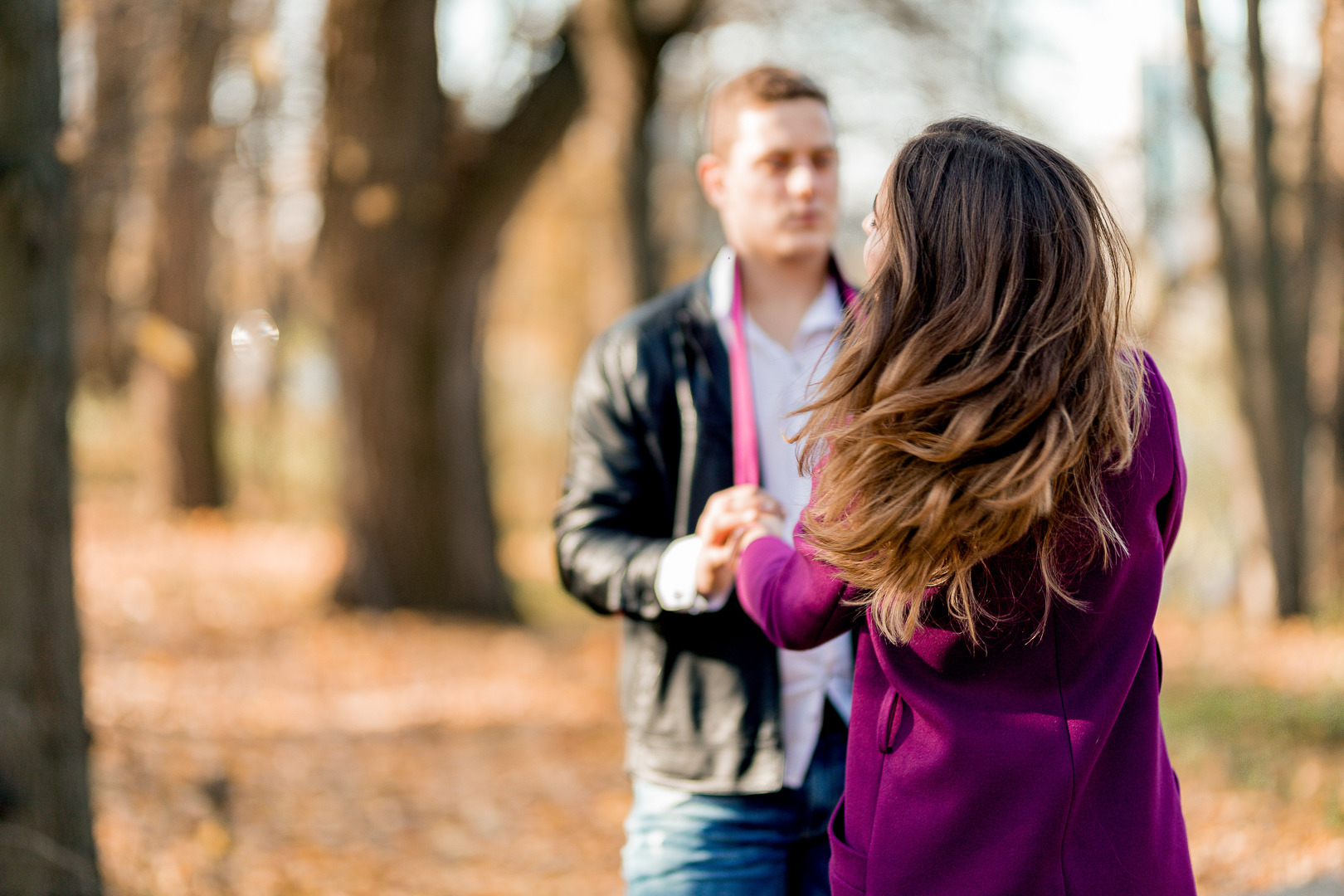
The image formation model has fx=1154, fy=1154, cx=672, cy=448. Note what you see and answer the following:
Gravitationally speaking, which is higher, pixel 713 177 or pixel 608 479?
pixel 713 177

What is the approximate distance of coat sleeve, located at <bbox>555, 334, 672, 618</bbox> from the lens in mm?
2344

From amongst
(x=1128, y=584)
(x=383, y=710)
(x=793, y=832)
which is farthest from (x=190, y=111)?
(x=1128, y=584)

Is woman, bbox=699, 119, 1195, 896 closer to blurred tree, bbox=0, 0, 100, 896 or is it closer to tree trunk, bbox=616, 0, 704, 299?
blurred tree, bbox=0, 0, 100, 896

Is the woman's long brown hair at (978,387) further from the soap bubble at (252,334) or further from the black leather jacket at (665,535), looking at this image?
the soap bubble at (252,334)

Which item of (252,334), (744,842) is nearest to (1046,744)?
(744,842)

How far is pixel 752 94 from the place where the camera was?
2623mm

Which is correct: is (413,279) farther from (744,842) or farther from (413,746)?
(744,842)

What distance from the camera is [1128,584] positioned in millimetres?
1538

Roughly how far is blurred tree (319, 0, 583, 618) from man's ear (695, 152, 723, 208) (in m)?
6.43

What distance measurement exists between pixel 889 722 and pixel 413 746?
579 cm

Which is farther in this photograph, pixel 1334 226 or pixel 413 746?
pixel 1334 226

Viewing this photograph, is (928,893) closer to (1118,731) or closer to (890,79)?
(1118,731)

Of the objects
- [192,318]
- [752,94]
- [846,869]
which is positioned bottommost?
[846,869]

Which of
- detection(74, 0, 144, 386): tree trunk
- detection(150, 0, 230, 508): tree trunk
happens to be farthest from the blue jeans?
detection(150, 0, 230, 508): tree trunk
